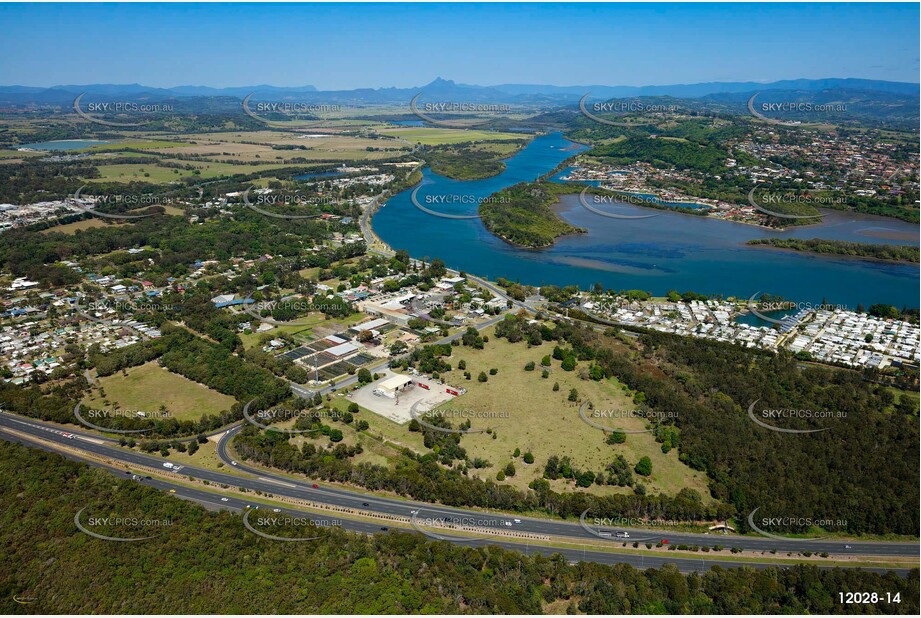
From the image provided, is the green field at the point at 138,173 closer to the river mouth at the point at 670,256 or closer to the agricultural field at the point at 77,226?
the agricultural field at the point at 77,226

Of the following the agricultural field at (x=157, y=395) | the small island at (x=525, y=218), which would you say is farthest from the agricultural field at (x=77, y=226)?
the small island at (x=525, y=218)

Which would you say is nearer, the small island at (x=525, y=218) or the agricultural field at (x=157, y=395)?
the agricultural field at (x=157, y=395)

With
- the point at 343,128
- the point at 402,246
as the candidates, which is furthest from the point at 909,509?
the point at 343,128

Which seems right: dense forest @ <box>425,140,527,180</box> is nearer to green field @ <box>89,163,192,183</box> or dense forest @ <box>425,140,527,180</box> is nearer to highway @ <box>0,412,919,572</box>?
green field @ <box>89,163,192,183</box>

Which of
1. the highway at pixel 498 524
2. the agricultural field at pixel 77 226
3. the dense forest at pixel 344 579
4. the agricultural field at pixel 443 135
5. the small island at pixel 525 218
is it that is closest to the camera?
the dense forest at pixel 344 579

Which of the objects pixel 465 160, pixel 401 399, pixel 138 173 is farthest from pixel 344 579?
pixel 465 160

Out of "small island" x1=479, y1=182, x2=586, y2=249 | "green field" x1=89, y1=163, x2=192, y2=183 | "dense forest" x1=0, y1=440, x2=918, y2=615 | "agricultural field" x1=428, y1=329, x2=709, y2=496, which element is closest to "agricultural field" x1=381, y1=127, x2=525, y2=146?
"green field" x1=89, y1=163, x2=192, y2=183
